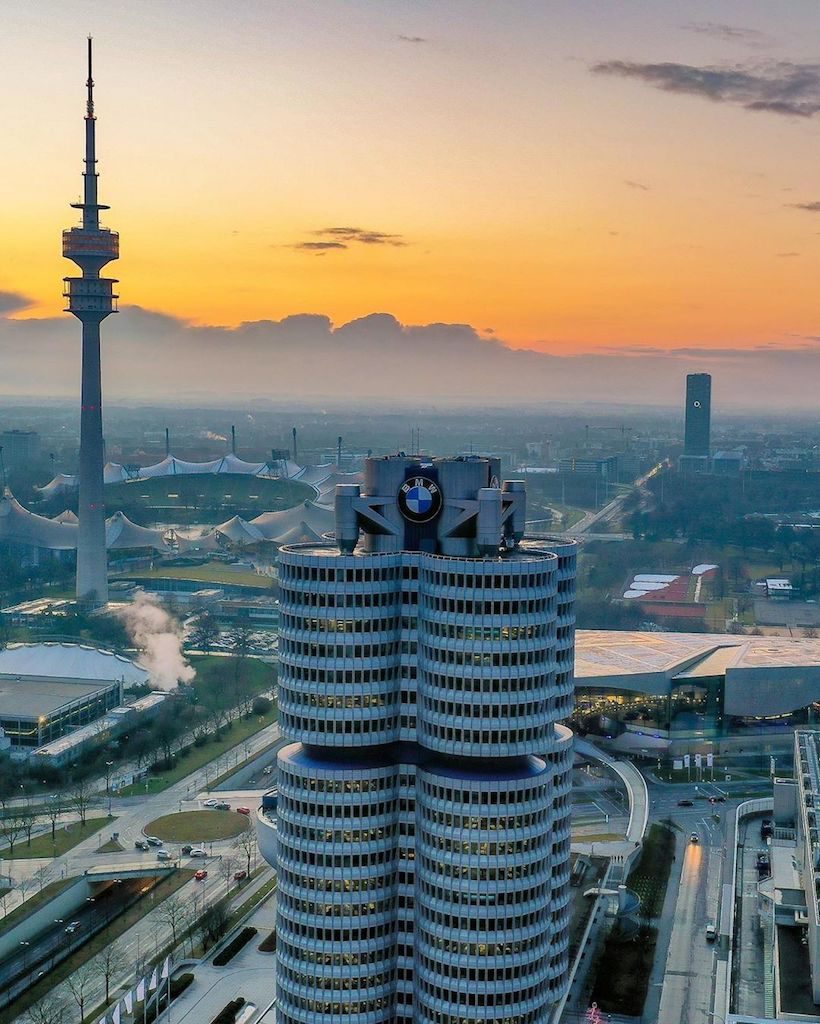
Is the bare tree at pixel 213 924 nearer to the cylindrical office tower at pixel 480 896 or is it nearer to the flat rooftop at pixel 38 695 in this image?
the cylindrical office tower at pixel 480 896

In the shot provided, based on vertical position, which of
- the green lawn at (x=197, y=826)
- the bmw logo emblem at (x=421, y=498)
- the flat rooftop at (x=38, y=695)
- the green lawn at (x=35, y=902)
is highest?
the bmw logo emblem at (x=421, y=498)

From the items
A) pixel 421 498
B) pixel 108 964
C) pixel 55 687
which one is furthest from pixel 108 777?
pixel 421 498

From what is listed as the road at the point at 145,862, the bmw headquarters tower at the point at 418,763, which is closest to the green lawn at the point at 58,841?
the road at the point at 145,862

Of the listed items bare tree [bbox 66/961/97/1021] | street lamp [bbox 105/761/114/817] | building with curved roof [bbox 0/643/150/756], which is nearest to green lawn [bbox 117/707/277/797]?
street lamp [bbox 105/761/114/817]

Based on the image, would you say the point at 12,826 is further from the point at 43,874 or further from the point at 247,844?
the point at 247,844

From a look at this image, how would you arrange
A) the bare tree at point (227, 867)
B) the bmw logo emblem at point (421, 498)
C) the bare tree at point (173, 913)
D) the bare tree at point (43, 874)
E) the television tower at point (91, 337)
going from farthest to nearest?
the television tower at point (91, 337) → the bare tree at point (227, 867) → the bare tree at point (43, 874) → the bare tree at point (173, 913) → the bmw logo emblem at point (421, 498)

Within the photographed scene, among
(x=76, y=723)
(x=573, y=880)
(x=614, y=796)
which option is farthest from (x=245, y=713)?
(x=573, y=880)

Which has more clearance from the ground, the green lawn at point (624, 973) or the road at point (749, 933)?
the road at point (749, 933)
